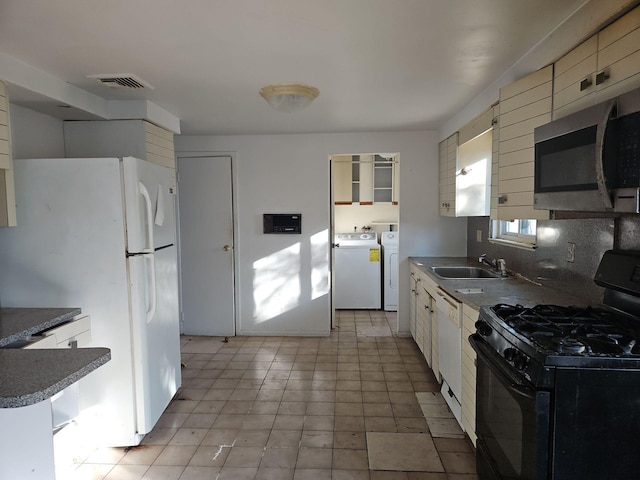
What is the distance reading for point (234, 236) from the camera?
4.32m

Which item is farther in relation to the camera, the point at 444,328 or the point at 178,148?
the point at 178,148

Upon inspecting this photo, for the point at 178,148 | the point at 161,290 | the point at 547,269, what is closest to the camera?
the point at 547,269

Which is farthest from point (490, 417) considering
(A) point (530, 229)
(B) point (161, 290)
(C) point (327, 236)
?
(C) point (327, 236)

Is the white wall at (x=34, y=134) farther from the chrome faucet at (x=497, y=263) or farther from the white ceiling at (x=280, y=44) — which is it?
the chrome faucet at (x=497, y=263)

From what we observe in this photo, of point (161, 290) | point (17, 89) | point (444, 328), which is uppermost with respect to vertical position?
point (17, 89)

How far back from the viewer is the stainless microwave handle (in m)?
1.29

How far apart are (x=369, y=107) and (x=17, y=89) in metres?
2.27

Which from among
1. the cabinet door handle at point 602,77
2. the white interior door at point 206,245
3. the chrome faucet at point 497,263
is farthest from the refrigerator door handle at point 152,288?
the chrome faucet at point 497,263

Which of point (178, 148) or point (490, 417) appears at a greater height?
point (178, 148)

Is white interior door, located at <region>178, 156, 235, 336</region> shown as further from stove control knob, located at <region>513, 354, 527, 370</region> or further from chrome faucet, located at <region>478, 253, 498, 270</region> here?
stove control knob, located at <region>513, 354, 527, 370</region>

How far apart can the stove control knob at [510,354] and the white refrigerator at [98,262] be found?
1.92 m

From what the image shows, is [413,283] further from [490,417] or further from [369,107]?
[490,417]

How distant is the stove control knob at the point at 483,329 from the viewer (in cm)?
165

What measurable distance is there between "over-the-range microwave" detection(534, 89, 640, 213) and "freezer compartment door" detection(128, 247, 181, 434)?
2.15 metres
